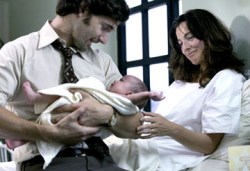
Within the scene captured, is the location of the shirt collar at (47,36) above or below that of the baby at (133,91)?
above

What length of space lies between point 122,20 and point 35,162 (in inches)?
29.1

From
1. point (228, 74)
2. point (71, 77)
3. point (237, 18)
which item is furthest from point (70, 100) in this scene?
point (237, 18)

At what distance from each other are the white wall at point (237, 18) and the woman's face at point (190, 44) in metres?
0.22

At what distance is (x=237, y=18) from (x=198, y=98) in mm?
517

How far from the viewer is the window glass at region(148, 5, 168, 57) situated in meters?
3.31

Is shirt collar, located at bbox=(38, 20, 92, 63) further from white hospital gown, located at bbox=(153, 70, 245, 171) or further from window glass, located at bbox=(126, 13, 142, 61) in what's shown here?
window glass, located at bbox=(126, 13, 142, 61)

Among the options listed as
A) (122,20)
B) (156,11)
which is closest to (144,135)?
(122,20)

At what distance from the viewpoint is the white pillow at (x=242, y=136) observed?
1.77m

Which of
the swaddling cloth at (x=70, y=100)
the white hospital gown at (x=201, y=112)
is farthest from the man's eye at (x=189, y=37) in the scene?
the swaddling cloth at (x=70, y=100)

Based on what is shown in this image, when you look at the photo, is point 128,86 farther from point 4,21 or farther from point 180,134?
point 4,21

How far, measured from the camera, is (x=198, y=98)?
6.31ft

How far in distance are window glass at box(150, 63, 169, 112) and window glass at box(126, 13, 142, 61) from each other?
0.88ft

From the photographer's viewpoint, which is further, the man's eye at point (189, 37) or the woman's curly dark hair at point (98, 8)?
the man's eye at point (189, 37)

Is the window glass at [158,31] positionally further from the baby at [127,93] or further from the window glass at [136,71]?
the baby at [127,93]
